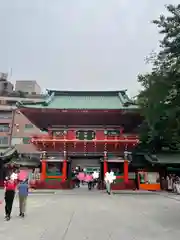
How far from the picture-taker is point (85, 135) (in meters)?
30.4

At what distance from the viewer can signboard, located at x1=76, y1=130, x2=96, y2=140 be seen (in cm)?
3030

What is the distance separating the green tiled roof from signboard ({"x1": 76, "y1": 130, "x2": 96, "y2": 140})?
257cm

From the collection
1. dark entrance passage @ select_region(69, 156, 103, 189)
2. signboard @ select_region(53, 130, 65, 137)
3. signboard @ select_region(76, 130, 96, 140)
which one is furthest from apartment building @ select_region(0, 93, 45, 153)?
signboard @ select_region(76, 130, 96, 140)

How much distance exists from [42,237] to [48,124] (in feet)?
77.6

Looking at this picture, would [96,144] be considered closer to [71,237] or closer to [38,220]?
[38,220]

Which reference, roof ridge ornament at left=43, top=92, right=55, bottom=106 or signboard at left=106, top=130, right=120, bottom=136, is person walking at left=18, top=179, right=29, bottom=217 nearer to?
roof ridge ornament at left=43, top=92, right=55, bottom=106

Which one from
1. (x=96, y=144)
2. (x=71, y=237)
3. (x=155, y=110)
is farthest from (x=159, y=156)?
(x=71, y=237)

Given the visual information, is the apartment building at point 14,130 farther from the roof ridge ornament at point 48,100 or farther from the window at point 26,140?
the roof ridge ornament at point 48,100

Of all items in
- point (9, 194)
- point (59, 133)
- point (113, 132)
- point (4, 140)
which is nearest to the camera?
point (9, 194)

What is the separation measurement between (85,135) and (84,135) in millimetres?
106

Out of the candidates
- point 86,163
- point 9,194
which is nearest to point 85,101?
point 86,163

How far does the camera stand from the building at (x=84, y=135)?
29145mm

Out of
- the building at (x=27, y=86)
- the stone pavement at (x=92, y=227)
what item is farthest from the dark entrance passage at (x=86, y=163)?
the building at (x=27, y=86)

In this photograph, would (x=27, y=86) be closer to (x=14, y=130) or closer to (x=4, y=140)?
(x=14, y=130)
